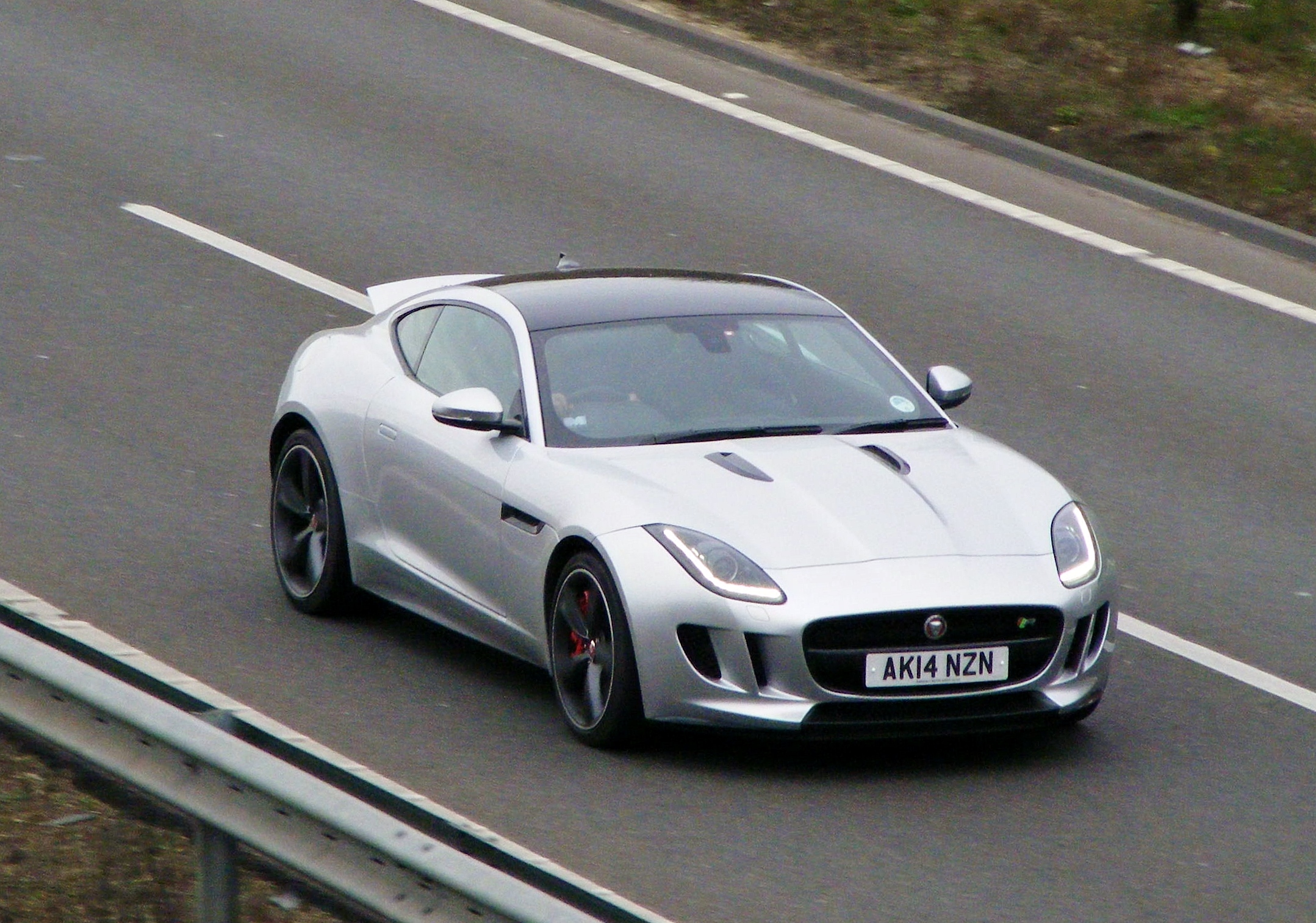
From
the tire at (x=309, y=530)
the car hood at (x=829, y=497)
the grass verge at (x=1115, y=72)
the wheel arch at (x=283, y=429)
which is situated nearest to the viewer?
the car hood at (x=829, y=497)

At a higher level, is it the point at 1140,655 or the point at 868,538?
the point at 868,538

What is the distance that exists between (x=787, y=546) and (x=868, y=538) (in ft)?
0.85

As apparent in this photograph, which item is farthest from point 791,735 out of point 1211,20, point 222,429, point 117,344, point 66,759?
point 1211,20

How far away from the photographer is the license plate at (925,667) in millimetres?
6938

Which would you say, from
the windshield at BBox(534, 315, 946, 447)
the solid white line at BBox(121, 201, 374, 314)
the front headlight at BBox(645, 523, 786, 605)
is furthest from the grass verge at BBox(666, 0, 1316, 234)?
the front headlight at BBox(645, 523, 786, 605)

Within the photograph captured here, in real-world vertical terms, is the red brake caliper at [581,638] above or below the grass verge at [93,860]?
below

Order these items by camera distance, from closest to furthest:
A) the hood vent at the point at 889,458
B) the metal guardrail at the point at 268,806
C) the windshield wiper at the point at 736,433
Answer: the metal guardrail at the point at 268,806, the hood vent at the point at 889,458, the windshield wiper at the point at 736,433

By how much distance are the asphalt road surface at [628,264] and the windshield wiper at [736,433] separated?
1.00m

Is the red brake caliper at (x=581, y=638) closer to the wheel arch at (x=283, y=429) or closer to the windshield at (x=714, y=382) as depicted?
the windshield at (x=714, y=382)

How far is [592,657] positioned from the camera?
7.33m

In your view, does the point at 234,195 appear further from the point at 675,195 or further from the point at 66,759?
the point at 66,759

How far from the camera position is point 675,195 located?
14.9 m

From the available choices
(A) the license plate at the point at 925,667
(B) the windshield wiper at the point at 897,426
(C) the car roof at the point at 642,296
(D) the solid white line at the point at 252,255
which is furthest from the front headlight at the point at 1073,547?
(D) the solid white line at the point at 252,255

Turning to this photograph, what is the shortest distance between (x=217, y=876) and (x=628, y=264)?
916cm
